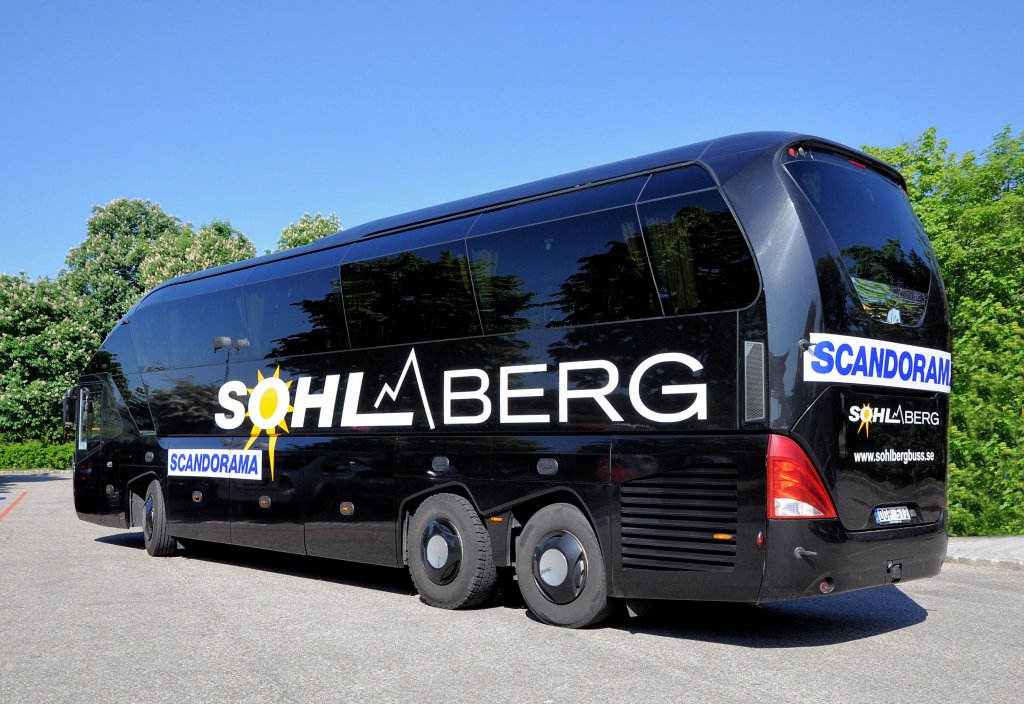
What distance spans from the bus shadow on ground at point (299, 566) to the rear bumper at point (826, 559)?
4.57m

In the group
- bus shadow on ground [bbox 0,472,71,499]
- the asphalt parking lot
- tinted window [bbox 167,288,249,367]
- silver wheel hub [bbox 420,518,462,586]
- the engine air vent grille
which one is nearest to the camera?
the asphalt parking lot

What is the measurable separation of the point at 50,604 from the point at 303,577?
2.94 metres

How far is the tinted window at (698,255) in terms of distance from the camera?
723 cm

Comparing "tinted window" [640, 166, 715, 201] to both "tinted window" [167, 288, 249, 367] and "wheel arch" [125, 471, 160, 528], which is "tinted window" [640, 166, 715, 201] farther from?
"wheel arch" [125, 471, 160, 528]

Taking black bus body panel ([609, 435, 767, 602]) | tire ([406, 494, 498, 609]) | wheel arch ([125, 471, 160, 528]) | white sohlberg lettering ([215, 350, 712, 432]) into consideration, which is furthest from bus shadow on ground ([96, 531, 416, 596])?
black bus body panel ([609, 435, 767, 602])

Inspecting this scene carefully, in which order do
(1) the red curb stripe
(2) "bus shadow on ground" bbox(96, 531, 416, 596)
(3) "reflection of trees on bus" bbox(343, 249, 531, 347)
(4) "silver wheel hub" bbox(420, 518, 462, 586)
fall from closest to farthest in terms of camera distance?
(3) "reflection of trees on bus" bbox(343, 249, 531, 347), (4) "silver wheel hub" bbox(420, 518, 462, 586), (2) "bus shadow on ground" bbox(96, 531, 416, 596), (1) the red curb stripe

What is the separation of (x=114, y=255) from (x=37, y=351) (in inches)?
339

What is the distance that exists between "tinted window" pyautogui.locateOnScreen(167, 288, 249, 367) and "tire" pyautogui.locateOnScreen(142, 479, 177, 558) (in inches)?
72.2

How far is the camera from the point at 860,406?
7.26 m

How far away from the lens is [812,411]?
6.97 metres

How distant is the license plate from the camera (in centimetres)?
736

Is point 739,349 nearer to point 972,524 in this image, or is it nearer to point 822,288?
point 822,288

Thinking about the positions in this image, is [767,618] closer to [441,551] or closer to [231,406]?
[441,551]

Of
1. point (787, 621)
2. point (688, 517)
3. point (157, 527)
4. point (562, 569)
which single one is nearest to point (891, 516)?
point (688, 517)
